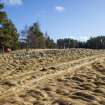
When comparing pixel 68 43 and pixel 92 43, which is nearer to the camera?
pixel 92 43

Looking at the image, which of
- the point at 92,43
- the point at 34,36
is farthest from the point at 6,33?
the point at 92,43

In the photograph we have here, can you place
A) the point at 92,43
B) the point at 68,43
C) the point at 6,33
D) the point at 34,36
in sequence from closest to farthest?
the point at 6,33
the point at 34,36
the point at 92,43
the point at 68,43

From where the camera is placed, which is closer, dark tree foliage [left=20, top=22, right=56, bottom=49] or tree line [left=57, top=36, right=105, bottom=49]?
dark tree foliage [left=20, top=22, right=56, bottom=49]


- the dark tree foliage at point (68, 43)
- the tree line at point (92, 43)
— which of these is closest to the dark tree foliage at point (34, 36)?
the tree line at point (92, 43)

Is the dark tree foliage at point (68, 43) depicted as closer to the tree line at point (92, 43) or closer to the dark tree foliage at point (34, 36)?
the tree line at point (92, 43)

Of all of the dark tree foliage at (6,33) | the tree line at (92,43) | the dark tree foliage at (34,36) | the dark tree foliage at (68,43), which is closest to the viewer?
the dark tree foliage at (6,33)

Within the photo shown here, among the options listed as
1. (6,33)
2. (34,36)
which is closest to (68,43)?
(34,36)

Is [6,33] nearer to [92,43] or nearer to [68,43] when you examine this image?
[92,43]

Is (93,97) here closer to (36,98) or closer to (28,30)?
(36,98)

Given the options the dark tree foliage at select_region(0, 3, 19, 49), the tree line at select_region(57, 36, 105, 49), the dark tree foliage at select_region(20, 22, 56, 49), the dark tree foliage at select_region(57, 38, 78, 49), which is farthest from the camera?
the dark tree foliage at select_region(57, 38, 78, 49)

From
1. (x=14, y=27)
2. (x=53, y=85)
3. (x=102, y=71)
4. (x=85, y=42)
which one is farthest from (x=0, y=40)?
(x=85, y=42)

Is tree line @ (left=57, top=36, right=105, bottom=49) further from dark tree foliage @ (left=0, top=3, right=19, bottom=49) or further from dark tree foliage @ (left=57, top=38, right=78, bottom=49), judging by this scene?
dark tree foliage @ (left=0, top=3, right=19, bottom=49)

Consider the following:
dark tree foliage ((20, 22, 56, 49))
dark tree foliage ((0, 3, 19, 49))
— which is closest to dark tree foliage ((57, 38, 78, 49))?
dark tree foliage ((20, 22, 56, 49))

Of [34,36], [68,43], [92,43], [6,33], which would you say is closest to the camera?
[6,33]
